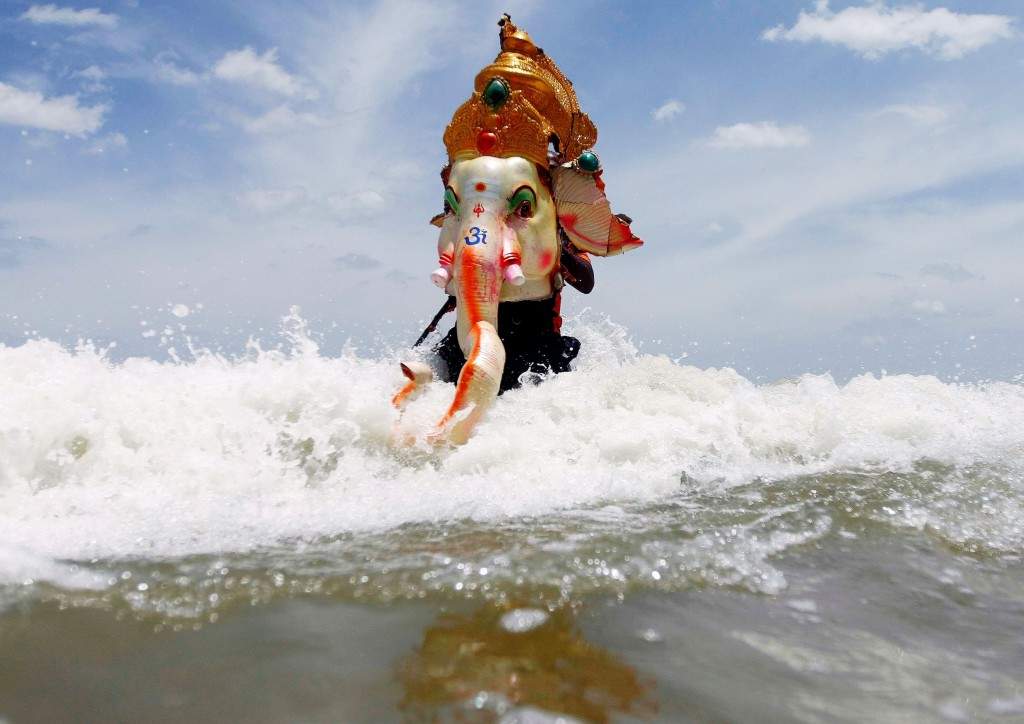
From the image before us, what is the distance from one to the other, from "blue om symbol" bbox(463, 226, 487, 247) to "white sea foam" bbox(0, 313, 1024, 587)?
1101 mm

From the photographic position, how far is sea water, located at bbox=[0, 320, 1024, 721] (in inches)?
69.2

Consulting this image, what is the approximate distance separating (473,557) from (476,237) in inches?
137

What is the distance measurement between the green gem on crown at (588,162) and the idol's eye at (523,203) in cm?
62

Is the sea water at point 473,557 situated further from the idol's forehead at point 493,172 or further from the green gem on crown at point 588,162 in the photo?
the green gem on crown at point 588,162

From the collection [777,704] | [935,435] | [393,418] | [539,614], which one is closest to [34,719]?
[539,614]

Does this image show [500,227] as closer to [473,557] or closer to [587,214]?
[587,214]

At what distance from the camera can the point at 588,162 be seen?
6355 millimetres

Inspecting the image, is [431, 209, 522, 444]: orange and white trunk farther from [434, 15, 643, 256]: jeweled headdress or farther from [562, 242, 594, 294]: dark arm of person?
[562, 242, 594, 294]: dark arm of person

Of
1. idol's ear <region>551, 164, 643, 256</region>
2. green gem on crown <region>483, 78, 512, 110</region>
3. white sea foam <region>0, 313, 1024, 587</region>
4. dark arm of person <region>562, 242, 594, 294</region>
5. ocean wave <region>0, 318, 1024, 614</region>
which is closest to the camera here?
ocean wave <region>0, 318, 1024, 614</region>

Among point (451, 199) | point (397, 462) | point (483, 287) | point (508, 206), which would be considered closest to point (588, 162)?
point (508, 206)

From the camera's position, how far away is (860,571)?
2869 mm

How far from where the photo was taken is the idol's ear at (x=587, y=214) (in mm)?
6480

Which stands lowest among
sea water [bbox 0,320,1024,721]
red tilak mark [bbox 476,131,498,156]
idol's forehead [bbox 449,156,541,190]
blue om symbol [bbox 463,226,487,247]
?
sea water [bbox 0,320,1024,721]

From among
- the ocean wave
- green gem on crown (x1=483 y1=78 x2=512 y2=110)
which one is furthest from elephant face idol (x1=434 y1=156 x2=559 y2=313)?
the ocean wave
